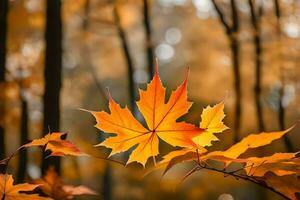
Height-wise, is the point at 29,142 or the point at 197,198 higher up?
the point at 29,142

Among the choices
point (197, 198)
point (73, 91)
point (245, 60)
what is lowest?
point (197, 198)

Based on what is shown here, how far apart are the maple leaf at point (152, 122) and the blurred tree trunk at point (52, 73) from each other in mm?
832

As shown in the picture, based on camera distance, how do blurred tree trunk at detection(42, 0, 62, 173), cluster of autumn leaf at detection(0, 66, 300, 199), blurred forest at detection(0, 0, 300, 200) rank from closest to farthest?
cluster of autumn leaf at detection(0, 66, 300, 199) → blurred tree trunk at detection(42, 0, 62, 173) → blurred forest at detection(0, 0, 300, 200)

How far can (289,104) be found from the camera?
6.63 m

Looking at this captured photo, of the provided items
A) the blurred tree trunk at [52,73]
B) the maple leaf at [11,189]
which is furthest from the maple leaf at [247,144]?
the blurred tree trunk at [52,73]

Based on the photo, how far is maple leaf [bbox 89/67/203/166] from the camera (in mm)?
904

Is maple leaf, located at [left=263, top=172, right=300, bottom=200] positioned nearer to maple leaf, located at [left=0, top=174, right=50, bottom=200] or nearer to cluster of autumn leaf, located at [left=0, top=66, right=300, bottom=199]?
cluster of autumn leaf, located at [left=0, top=66, right=300, bottom=199]

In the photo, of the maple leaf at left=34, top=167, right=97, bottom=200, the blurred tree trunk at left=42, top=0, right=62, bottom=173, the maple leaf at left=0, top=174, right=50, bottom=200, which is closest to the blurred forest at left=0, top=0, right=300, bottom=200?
the blurred tree trunk at left=42, top=0, right=62, bottom=173

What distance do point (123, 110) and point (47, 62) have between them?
1014mm

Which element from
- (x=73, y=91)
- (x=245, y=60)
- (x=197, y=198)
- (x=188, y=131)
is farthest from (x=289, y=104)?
(x=188, y=131)

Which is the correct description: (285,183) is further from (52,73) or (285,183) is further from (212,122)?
(52,73)

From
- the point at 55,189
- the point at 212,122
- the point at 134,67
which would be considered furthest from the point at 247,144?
A: the point at 134,67

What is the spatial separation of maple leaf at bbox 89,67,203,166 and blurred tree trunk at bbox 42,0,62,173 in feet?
2.73

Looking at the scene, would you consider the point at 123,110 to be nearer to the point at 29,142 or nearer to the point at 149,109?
the point at 149,109
